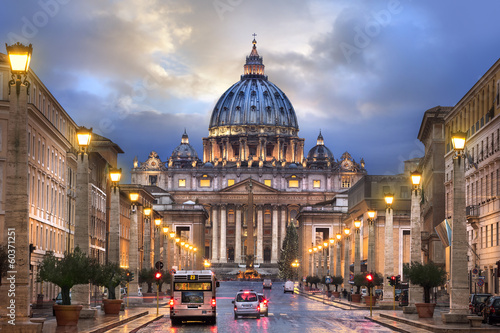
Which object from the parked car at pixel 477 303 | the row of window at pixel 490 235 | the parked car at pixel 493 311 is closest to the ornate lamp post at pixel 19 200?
the parked car at pixel 493 311

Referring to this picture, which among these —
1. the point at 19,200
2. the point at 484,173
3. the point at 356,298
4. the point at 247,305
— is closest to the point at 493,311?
the point at 247,305

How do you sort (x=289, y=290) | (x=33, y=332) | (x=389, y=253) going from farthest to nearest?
(x=289, y=290), (x=389, y=253), (x=33, y=332)

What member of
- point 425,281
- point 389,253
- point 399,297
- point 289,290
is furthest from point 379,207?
point 425,281

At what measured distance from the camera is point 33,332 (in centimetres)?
2384

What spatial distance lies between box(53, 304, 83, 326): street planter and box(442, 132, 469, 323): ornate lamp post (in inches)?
532

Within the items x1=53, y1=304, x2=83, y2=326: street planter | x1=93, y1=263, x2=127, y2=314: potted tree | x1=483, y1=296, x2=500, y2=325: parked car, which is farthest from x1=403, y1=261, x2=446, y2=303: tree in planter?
x1=53, y1=304, x2=83, y2=326: street planter

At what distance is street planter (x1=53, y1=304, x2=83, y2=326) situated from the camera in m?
34.2

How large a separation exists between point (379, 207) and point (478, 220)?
54330 millimetres

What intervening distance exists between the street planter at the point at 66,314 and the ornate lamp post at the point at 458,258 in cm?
1352

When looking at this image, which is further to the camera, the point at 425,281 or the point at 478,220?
the point at 478,220

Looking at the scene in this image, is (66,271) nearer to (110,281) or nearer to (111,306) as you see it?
(110,281)

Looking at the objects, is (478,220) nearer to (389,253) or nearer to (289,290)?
(389,253)

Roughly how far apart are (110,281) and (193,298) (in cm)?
388

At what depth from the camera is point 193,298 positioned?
45125 millimetres
